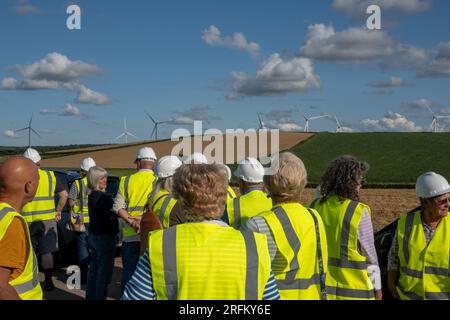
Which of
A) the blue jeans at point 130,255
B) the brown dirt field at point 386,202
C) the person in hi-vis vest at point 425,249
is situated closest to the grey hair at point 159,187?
the blue jeans at point 130,255

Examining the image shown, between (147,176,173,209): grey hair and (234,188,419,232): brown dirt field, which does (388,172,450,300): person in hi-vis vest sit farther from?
(234,188,419,232): brown dirt field

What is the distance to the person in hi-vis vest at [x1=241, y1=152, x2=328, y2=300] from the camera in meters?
2.91

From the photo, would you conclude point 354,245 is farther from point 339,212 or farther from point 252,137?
point 252,137

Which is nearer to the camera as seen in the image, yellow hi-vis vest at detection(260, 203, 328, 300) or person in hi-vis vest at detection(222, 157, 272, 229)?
yellow hi-vis vest at detection(260, 203, 328, 300)

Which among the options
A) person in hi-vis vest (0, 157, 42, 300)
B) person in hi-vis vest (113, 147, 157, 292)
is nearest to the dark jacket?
person in hi-vis vest (113, 147, 157, 292)

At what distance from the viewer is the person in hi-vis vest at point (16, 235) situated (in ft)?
8.36

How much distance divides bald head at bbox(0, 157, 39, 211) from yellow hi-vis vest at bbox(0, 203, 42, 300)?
0.09 metres

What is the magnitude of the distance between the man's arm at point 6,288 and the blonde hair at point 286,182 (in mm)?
1590

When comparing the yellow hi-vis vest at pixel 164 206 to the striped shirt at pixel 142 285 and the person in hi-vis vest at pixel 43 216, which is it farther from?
the person in hi-vis vest at pixel 43 216

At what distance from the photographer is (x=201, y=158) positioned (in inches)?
202

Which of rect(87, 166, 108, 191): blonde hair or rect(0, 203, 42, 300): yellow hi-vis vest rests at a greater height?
rect(87, 166, 108, 191): blonde hair

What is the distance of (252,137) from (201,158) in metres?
46.3

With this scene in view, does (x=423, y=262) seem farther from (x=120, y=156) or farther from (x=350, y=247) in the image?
(x=120, y=156)
